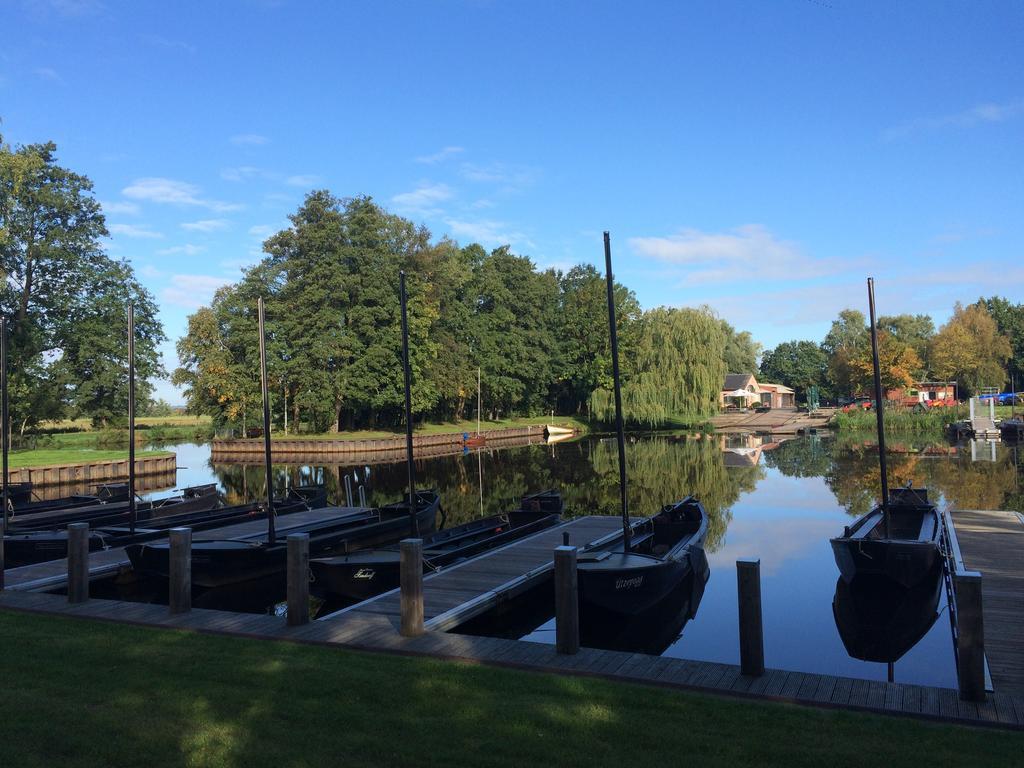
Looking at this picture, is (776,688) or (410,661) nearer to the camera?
(776,688)

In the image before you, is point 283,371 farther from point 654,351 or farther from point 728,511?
point 728,511

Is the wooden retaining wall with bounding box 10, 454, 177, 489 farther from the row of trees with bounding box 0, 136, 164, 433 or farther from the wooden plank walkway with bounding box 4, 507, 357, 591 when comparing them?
the wooden plank walkway with bounding box 4, 507, 357, 591

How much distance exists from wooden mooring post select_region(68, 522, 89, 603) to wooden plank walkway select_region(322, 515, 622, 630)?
3.28 meters

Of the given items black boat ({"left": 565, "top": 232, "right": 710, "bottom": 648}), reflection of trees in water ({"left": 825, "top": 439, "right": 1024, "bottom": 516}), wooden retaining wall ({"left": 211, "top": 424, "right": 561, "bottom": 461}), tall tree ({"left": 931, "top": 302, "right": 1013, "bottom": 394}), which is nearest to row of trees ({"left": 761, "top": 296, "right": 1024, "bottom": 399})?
tall tree ({"left": 931, "top": 302, "right": 1013, "bottom": 394})

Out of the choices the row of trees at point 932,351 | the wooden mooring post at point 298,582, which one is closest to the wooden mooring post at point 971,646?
the wooden mooring post at point 298,582

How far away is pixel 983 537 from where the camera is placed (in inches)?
582

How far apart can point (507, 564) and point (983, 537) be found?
9140 mm

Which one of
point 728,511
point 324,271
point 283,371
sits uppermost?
point 324,271

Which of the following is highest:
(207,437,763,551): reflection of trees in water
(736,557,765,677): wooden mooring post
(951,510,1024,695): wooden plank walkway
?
(736,557,765,677): wooden mooring post

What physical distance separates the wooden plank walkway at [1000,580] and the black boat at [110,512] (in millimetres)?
15701

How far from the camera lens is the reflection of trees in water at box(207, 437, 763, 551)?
24938 millimetres

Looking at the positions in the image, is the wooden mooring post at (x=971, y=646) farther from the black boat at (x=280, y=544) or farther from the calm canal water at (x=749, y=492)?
the black boat at (x=280, y=544)

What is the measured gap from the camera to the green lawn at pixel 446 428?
54000mm

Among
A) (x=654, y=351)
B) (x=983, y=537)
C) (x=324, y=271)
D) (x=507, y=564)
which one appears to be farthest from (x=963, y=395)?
(x=507, y=564)
